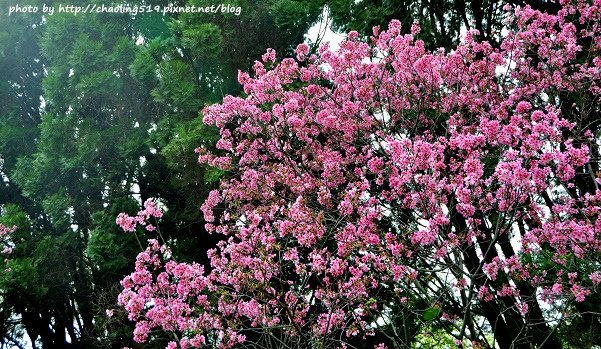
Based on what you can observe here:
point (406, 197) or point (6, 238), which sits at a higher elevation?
point (6, 238)

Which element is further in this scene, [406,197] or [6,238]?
[6,238]

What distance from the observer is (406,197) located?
4.87 meters

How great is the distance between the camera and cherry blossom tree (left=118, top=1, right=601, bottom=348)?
14.0 ft

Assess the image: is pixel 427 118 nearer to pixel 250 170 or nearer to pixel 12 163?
pixel 250 170

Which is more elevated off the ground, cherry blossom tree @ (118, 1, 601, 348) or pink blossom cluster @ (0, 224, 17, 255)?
pink blossom cluster @ (0, 224, 17, 255)

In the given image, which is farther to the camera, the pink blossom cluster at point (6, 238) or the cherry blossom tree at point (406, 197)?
the pink blossom cluster at point (6, 238)

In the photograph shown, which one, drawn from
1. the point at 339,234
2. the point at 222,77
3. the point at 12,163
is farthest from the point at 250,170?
the point at 12,163

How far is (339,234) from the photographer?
4.84m

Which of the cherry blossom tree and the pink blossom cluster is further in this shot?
the pink blossom cluster

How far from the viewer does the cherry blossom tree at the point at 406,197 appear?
167 inches

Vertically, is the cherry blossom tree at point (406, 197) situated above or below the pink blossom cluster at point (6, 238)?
below

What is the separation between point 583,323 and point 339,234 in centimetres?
401

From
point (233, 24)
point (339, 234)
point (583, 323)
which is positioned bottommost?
point (583, 323)

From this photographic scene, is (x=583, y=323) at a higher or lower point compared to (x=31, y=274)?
lower
